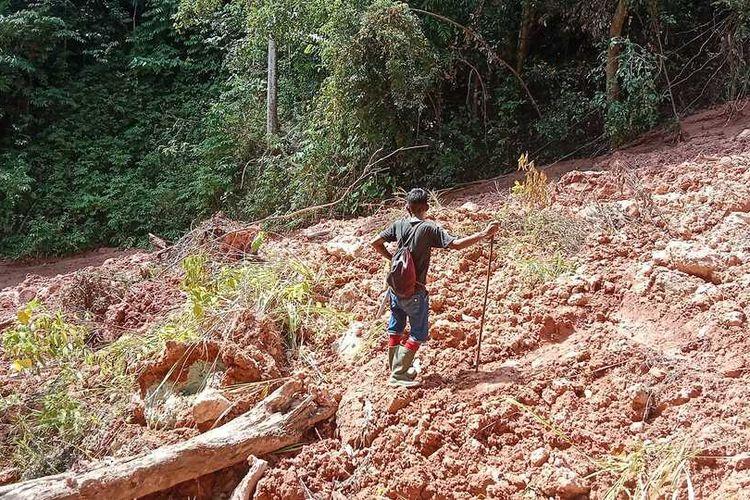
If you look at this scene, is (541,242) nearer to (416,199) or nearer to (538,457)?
(416,199)

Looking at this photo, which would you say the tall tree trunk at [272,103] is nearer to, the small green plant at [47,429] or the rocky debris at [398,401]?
the small green plant at [47,429]

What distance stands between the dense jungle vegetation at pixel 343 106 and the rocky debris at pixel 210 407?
3.79 meters

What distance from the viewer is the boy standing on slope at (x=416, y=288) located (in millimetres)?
3293

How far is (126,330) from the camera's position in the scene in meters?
4.96

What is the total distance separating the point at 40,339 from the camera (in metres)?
4.65

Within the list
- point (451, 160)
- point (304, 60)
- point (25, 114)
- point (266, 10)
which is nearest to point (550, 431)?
point (451, 160)

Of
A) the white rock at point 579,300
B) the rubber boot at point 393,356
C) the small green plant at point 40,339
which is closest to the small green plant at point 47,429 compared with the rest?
the small green plant at point 40,339

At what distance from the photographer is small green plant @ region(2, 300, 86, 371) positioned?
4441 mm

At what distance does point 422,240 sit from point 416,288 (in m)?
0.25

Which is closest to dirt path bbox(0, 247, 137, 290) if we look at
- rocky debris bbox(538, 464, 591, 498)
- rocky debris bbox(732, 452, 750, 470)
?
rocky debris bbox(538, 464, 591, 498)

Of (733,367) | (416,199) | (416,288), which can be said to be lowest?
(733,367)

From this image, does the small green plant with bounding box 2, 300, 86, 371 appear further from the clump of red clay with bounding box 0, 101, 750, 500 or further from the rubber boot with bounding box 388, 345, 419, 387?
the rubber boot with bounding box 388, 345, 419, 387

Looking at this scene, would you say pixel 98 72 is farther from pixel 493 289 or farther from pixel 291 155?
pixel 493 289

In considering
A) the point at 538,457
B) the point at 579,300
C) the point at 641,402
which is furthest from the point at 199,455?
the point at 579,300
